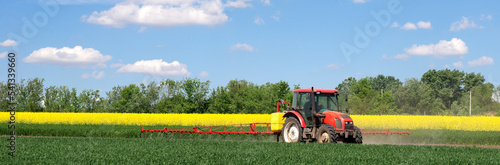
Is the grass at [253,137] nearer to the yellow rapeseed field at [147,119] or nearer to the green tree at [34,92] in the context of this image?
the yellow rapeseed field at [147,119]

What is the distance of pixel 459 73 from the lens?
102688 mm

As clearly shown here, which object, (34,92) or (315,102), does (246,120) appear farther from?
(34,92)

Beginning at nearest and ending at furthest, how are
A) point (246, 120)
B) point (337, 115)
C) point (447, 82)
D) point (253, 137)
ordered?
point (337, 115) → point (253, 137) → point (246, 120) → point (447, 82)

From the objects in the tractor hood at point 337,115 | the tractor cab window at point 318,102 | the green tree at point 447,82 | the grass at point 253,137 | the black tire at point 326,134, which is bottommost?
the grass at point 253,137

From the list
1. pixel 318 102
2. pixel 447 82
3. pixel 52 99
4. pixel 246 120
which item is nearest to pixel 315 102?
pixel 318 102

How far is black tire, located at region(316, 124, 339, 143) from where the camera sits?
682 inches

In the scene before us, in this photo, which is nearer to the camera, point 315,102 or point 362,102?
point 315,102

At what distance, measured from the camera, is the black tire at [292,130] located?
18531 millimetres

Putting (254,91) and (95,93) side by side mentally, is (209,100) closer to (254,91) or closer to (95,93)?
(254,91)

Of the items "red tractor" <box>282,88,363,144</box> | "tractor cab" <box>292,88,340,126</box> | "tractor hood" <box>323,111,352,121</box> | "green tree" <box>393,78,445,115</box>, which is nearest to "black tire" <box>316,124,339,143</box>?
"red tractor" <box>282,88,363,144</box>

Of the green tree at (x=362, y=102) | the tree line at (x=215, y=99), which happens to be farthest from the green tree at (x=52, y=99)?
the green tree at (x=362, y=102)

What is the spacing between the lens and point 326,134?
58.6ft

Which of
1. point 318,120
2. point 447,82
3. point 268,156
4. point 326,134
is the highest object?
point 447,82

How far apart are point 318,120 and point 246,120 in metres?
20.7
